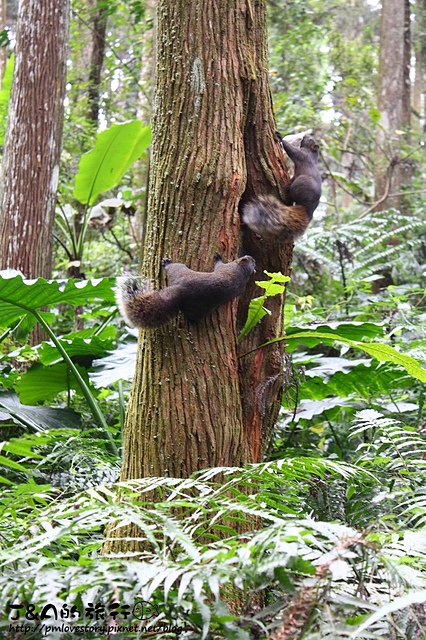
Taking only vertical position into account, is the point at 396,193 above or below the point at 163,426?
above

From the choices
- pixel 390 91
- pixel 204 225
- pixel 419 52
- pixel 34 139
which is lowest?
pixel 204 225

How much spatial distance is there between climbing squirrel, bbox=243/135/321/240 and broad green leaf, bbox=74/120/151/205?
2.39 meters

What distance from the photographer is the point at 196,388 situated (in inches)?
96.0

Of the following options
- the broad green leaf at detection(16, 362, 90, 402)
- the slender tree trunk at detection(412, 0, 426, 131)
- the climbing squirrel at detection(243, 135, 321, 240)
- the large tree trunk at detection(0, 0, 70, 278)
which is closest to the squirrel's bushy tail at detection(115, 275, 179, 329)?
the climbing squirrel at detection(243, 135, 321, 240)

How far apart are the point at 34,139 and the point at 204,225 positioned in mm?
3508

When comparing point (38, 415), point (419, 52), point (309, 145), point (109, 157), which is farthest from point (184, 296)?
point (419, 52)

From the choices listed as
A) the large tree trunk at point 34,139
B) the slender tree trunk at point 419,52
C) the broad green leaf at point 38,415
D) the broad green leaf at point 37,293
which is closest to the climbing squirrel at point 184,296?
the broad green leaf at point 37,293

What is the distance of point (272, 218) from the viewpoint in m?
2.90

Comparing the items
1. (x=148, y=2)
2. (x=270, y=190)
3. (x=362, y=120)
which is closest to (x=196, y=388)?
(x=270, y=190)

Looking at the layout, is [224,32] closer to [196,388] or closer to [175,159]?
[175,159]

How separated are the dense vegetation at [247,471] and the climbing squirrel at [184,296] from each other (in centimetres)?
22

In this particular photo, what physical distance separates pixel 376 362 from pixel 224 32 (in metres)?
1.82

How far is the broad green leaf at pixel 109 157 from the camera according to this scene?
228 inches

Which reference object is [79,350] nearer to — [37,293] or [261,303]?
[37,293]
